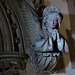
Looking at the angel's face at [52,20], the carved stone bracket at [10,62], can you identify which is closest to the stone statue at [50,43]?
the angel's face at [52,20]

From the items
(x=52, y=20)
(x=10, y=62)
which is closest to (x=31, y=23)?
(x=52, y=20)

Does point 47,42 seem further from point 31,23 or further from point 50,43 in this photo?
point 31,23

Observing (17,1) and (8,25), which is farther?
(17,1)

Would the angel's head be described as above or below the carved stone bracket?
above

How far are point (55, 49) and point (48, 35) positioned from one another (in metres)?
0.14

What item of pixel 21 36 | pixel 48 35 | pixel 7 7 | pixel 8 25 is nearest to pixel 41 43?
pixel 48 35

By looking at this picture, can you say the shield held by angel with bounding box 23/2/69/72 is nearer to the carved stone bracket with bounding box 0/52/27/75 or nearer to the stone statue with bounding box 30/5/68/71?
the stone statue with bounding box 30/5/68/71

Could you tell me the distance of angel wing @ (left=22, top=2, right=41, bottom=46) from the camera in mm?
1515

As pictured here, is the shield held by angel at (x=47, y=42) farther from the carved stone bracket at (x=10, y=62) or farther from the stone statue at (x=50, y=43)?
the carved stone bracket at (x=10, y=62)

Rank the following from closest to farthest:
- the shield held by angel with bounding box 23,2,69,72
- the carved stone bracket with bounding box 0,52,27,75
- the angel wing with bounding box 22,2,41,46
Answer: the carved stone bracket with bounding box 0,52,27,75 → the shield held by angel with bounding box 23,2,69,72 → the angel wing with bounding box 22,2,41,46

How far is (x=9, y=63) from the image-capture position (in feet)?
4.28

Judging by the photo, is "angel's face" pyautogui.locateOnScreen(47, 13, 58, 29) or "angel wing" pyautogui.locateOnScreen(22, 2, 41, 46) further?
"angel wing" pyautogui.locateOnScreen(22, 2, 41, 46)

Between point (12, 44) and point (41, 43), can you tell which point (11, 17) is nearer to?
point (12, 44)

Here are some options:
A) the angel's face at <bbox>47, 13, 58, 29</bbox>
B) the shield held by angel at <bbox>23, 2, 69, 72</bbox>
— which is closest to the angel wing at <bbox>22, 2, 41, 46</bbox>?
the shield held by angel at <bbox>23, 2, 69, 72</bbox>
